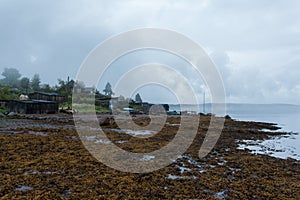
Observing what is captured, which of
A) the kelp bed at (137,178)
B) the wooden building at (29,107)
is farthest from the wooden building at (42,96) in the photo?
the kelp bed at (137,178)

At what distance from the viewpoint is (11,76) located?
71750 mm

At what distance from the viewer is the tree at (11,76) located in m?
70.4

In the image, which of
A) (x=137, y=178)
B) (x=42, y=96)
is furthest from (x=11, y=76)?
(x=137, y=178)

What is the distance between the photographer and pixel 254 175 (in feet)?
27.6

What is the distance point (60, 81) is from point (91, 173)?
68.8 metres

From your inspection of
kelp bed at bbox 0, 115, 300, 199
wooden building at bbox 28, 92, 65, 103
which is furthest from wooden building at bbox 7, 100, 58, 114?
kelp bed at bbox 0, 115, 300, 199

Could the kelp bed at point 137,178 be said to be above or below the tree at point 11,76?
below

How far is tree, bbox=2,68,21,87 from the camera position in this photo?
231 feet

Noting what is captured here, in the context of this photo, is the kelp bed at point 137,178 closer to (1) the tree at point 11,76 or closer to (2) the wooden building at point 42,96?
(2) the wooden building at point 42,96

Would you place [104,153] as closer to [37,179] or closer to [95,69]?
[37,179]

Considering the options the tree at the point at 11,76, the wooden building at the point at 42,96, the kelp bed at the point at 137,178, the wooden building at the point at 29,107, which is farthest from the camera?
the tree at the point at 11,76

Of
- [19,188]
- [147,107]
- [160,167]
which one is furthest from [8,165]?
[147,107]

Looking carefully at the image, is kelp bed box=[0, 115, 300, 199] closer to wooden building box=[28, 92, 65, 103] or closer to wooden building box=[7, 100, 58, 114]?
wooden building box=[7, 100, 58, 114]

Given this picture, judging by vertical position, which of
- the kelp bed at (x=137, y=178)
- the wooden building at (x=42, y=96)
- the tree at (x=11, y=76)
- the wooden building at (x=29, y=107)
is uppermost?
the tree at (x=11, y=76)
